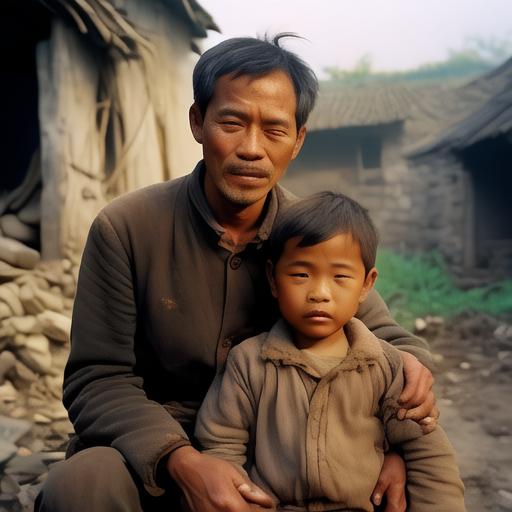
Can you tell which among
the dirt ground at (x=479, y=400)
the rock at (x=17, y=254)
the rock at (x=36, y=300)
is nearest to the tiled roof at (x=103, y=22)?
the rock at (x=17, y=254)

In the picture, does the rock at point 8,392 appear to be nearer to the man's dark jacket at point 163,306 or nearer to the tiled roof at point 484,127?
the man's dark jacket at point 163,306

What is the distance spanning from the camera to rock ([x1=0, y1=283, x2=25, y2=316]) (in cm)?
467

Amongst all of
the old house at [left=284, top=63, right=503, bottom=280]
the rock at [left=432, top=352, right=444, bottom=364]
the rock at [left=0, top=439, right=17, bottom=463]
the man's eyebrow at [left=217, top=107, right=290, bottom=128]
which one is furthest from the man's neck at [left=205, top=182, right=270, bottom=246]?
the old house at [left=284, top=63, right=503, bottom=280]

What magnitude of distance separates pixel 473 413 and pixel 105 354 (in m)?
3.85

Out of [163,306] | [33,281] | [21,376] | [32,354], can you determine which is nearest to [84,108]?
[33,281]

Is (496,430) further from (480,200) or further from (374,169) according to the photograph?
(374,169)

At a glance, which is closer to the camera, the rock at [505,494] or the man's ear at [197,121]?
the man's ear at [197,121]

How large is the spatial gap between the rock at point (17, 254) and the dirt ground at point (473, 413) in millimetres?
1336

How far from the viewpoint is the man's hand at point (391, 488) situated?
1.79 m

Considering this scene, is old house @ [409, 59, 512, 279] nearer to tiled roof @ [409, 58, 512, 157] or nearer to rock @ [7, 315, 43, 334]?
tiled roof @ [409, 58, 512, 157]

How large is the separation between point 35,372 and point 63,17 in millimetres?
2719

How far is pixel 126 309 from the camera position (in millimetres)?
2051

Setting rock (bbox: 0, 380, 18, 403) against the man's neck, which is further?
rock (bbox: 0, 380, 18, 403)

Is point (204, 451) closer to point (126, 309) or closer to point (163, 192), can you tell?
point (126, 309)
